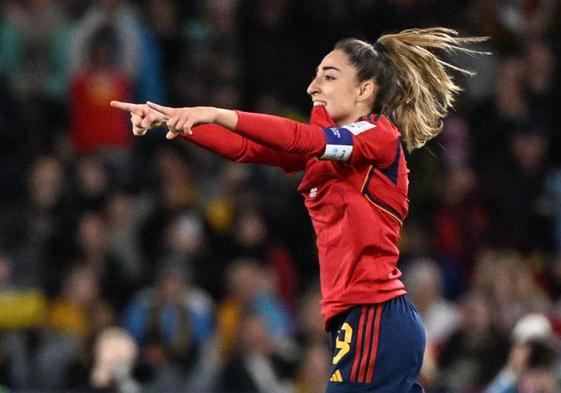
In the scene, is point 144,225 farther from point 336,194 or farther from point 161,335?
point 336,194

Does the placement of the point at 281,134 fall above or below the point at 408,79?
below

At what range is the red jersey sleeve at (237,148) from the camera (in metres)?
4.97

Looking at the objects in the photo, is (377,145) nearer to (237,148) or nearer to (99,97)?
(237,148)

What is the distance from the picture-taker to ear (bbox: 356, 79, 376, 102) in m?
5.02

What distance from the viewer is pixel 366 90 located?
503 cm

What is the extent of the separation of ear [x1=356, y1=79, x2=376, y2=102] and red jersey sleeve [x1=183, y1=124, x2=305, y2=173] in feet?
1.00

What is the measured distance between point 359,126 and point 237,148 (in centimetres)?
49

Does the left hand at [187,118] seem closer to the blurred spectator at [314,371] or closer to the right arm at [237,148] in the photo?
the right arm at [237,148]

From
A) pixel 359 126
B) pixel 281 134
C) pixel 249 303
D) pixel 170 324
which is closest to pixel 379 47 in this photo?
pixel 359 126

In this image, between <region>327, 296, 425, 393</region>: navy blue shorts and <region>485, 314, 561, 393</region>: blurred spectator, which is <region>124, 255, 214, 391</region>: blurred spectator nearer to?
<region>485, 314, 561, 393</region>: blurred spectator

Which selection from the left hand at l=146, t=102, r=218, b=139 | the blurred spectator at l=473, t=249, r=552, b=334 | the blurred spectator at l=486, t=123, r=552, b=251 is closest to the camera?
the left hand at l=146, t=102, r=218, b=139

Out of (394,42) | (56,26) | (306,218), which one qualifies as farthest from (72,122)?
(394,42)

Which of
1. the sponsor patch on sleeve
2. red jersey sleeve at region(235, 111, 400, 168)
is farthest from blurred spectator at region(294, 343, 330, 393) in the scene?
the sponsor patch on sleeve

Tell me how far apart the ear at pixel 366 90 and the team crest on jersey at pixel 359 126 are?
7.3 inches
